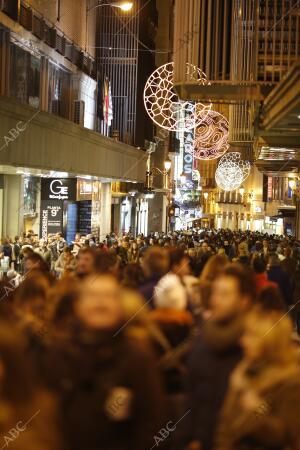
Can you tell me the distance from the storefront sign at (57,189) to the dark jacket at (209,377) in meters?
23.8

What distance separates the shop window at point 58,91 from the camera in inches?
1157

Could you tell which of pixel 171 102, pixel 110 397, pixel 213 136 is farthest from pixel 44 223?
pixel 110 397

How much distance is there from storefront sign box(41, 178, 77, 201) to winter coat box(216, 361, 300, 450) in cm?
2397

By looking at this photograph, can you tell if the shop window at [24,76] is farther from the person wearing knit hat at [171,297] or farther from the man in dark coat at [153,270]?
the person wearing knit hat at [171,297]

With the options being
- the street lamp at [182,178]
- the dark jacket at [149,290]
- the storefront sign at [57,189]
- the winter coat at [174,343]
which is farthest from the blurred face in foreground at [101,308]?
the street lamp at [182,178]

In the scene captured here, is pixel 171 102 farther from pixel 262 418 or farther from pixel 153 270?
pixel 262 418

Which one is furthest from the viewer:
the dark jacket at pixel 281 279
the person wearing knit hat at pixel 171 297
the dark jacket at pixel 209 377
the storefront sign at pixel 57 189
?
the storefront sign at pixel 57 189

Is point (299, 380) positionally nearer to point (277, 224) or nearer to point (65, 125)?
point (65, 125)

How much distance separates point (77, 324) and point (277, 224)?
68056 mm

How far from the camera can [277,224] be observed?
71500 millimetres

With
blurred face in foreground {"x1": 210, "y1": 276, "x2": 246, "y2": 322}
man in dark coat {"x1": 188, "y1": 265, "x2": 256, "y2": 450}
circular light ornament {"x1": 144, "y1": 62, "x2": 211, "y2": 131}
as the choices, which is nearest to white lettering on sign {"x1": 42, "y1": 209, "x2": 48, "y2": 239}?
circular light ornament {"x1": 144, "y1": 62, "x2": 211, "y2": 131}

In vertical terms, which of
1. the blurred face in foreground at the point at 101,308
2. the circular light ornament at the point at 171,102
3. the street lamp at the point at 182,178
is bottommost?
the blurred face in foreground at the point at 101,308

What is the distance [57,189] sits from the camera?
28.5 meters

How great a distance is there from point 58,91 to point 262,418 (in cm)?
2688
